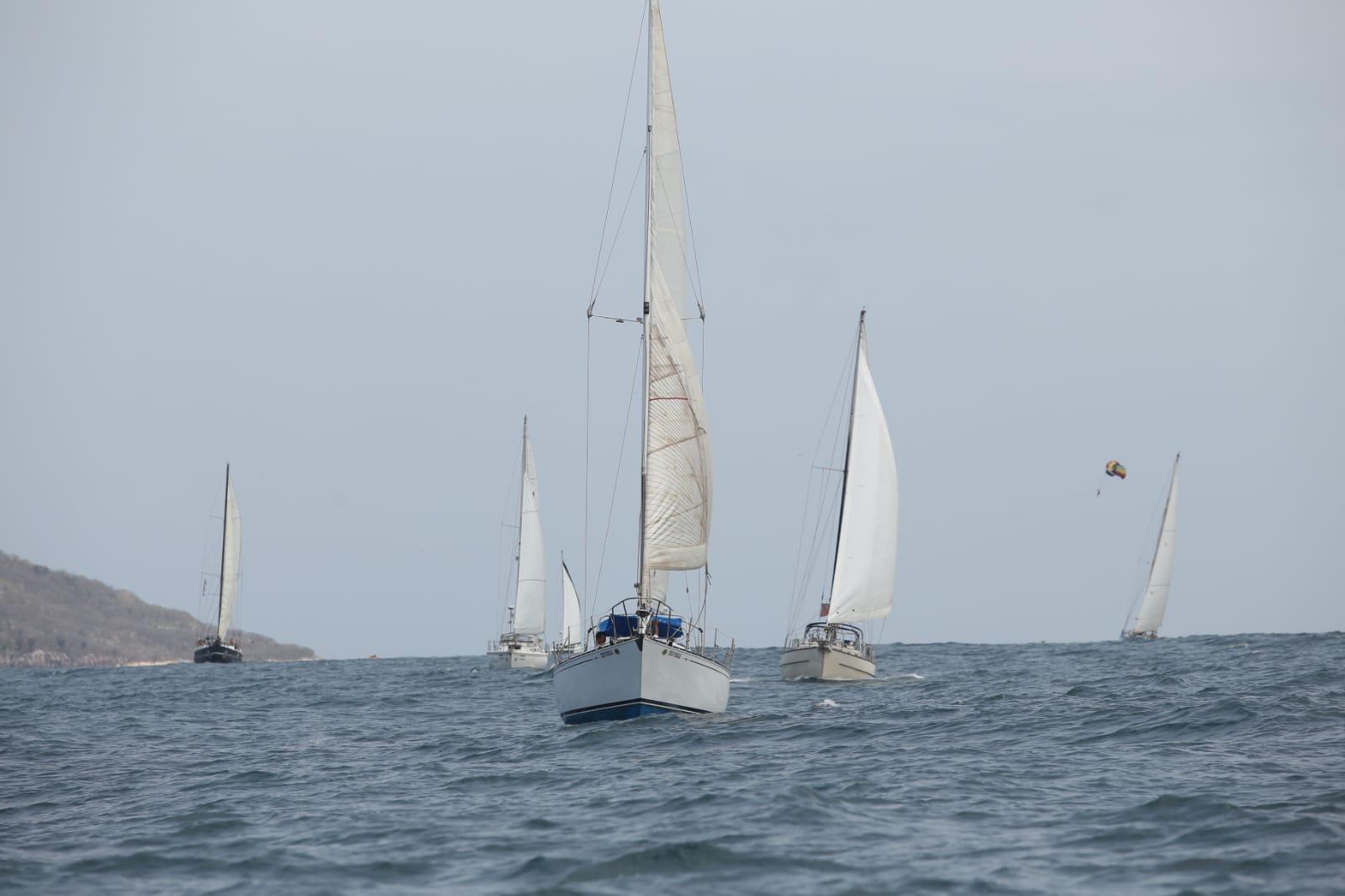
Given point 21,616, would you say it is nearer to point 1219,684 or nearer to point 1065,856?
point 1219,684

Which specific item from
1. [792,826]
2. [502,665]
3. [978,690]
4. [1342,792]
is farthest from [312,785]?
[502,665]

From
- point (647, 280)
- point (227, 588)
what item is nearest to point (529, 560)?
point (227, 588)

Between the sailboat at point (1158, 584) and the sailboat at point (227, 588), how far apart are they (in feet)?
227

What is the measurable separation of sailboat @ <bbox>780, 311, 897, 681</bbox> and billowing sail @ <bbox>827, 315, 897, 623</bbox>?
30 millimetres

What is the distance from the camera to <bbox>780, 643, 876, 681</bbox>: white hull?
4044 cm

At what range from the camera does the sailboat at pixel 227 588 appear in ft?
300

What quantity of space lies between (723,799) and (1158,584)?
277ft

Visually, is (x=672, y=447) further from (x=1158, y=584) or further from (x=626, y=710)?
(x=1158, y=584)

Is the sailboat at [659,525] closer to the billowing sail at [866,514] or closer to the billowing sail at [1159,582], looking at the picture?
the billowing sail at [866,514]

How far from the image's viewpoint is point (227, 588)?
91625 mm

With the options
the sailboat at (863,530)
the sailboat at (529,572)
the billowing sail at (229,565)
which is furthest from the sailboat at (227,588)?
the sailboat at (863,530)

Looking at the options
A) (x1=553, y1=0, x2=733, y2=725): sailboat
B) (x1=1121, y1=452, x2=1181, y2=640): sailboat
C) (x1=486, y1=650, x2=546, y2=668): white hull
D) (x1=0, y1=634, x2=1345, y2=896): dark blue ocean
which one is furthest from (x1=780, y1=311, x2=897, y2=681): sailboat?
(x1=1121, y1=452, x2=1181, y2=640): sailboat

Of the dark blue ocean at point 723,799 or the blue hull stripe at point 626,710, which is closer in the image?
the dark blue ocean at point 723,799

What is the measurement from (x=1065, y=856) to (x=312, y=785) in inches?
473
